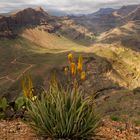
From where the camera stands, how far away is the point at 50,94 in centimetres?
790

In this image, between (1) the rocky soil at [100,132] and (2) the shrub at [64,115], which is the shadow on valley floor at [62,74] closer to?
(1) the rocky soil at [100,132]

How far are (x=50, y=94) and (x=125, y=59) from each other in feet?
472

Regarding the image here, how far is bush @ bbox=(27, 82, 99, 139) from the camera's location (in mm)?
7555

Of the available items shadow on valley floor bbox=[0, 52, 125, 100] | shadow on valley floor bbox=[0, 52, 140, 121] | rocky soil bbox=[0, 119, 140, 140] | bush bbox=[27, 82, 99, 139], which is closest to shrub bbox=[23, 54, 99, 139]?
bush bbox=[27, 82, 99, 139]

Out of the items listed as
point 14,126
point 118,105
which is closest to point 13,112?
point 14,126

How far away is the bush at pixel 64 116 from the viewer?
7555 millimetres

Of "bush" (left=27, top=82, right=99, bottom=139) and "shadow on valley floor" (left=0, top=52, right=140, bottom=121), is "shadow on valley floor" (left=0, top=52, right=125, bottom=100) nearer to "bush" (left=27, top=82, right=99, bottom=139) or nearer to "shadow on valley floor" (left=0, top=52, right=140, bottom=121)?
"shadow on valley floor" (left=0, top=52, right=140, bottom=121)

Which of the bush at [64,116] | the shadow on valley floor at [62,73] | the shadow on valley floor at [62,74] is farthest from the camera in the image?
the shadow on valley floor at [62,73]

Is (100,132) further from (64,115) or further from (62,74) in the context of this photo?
(62,74)

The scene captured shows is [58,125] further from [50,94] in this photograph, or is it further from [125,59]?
[125,59]

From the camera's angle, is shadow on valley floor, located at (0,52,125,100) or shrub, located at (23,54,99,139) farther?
shadow on valley floor, located at (0,52,125,100)

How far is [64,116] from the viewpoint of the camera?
755cm

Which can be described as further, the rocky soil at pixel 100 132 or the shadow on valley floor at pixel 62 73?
the shadow on valley floor at pixel 62 73

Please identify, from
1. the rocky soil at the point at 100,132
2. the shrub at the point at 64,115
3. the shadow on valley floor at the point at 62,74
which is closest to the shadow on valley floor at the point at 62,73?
the shadow on valley floor at the point at 62,74
